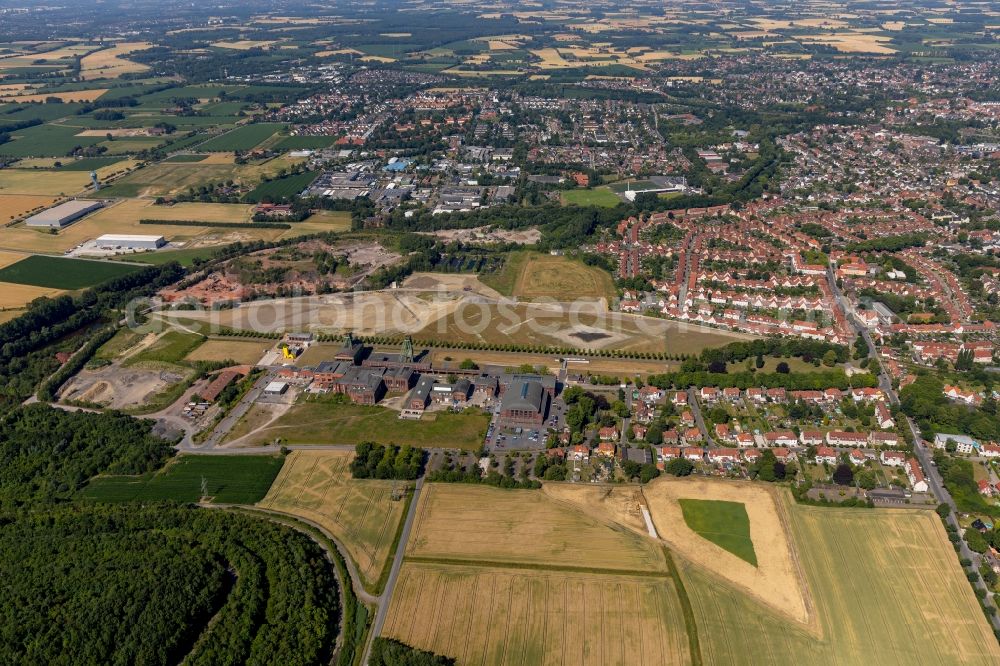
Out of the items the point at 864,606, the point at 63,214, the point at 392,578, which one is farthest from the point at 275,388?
the point at 63,214

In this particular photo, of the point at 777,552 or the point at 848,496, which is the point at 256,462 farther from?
the point at 848,496

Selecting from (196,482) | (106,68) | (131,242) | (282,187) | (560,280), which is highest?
(106,68)

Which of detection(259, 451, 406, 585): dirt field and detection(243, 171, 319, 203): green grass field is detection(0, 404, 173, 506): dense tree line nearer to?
detection(259, 451, 406, 585): dirt field

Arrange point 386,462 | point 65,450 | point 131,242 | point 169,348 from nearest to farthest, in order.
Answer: point 386,462
point 65,450
point 169,348
point 131,242

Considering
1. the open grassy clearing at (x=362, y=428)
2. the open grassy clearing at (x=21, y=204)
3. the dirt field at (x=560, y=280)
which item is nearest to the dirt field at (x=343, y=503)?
the open grassy clearing at (x=362, y=428)

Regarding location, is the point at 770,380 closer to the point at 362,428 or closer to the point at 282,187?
the point at 362,428
